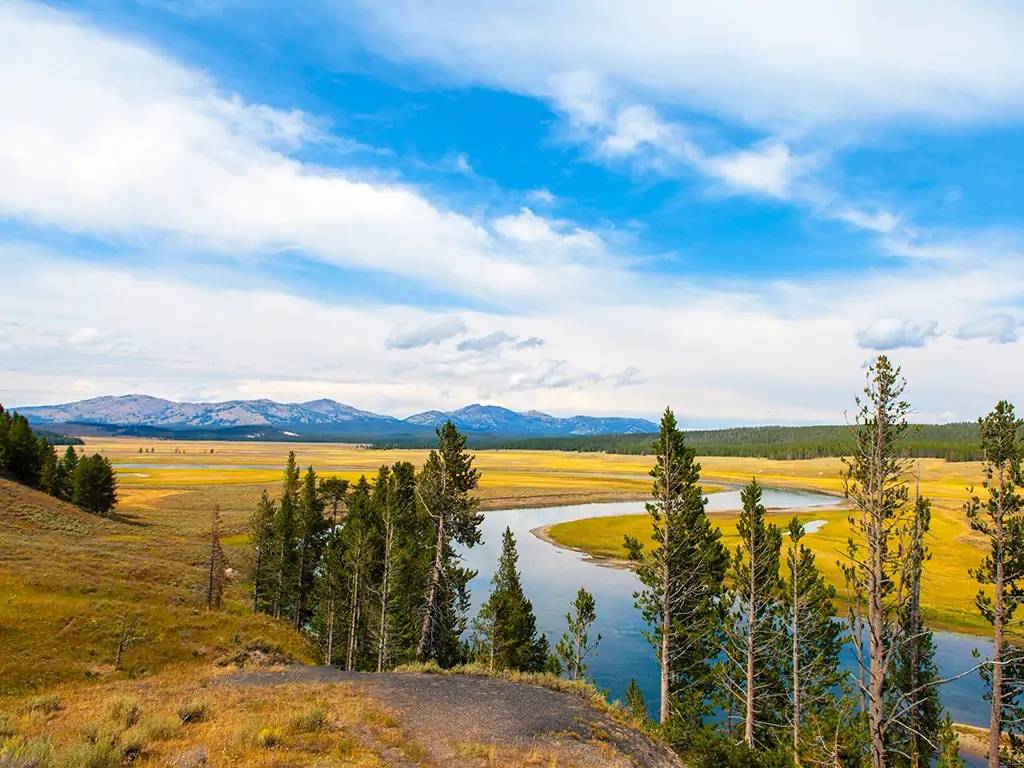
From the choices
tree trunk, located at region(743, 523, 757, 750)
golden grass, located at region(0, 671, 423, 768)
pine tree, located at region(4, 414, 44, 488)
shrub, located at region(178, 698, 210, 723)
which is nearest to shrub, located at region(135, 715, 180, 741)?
golden grass, located at region(0, 671, 423, 768)

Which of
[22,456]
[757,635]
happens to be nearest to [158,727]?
[757,635]

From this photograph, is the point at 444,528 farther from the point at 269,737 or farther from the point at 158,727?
the point at 158,727

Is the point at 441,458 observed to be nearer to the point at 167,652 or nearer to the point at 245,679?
the point at 245,679

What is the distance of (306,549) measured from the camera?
52781 mm

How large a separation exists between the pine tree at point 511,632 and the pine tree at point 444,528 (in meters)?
2.19

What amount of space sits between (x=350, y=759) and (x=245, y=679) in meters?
12.9

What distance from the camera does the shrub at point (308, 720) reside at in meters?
16.8

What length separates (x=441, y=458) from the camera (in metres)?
37.4

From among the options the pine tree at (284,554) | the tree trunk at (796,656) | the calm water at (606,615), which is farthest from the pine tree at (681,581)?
the pine tree at (284,554)

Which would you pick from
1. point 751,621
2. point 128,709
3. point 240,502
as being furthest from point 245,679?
point 240,502

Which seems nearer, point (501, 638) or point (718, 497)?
point (501, 638)

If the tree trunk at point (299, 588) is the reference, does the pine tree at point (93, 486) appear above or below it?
above

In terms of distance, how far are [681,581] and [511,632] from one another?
483 inches

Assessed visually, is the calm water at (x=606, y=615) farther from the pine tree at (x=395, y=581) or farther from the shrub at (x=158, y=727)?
the shrub at (x=158, y=727)
